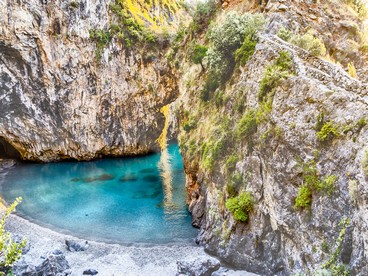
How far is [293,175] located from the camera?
1308cm

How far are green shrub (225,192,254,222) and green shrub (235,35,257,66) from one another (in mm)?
9088

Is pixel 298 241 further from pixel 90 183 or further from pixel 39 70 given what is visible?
pixel 39 70

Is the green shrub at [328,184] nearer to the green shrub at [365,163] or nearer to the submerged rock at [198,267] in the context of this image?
the green shrub at [365,163]

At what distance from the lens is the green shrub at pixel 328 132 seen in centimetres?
1125

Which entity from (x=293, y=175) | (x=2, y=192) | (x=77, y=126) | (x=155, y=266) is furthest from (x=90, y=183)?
(x=293, y=175)

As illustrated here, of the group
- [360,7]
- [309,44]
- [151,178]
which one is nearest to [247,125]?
[309,44]

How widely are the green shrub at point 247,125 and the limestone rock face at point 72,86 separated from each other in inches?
1243

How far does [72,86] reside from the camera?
140 feet

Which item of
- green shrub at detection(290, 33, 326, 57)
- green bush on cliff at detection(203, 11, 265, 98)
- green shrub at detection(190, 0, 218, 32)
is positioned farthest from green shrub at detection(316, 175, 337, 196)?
green shrub at detection(190, 0, 218, 32)

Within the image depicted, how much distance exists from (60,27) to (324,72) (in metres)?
37.2

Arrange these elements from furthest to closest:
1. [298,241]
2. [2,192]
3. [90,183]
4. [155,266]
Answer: [90,183] < [2,192] < [155,266] < [298,241]

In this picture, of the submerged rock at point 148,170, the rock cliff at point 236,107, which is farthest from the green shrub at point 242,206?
the submerged rock at point 148,170

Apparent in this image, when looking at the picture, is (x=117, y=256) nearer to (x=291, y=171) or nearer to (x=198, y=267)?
(x=198, y=267)

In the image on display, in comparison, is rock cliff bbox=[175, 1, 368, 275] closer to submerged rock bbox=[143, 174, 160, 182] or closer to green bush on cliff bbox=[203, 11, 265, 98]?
green bush on cliff bbox=[203, 11, 265, 98]
